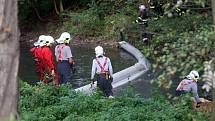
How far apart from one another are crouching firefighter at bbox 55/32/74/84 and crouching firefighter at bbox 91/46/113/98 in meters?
0.98

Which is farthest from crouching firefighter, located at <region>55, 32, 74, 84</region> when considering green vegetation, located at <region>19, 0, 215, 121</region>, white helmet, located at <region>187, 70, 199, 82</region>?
white helmet, located at <region>187, 70, 199, 82</region>

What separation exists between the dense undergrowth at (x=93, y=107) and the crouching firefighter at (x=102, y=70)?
0.74 metres

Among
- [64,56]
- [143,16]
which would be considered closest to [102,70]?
[64,56]

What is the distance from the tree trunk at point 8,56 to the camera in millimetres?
3619

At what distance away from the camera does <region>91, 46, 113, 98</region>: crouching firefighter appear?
36.9 feet

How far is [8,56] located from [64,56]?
28.1 feet

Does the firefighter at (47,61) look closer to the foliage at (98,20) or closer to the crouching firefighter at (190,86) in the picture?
the crouching firefighter at (190,86)

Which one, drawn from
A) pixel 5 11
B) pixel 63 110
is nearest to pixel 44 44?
pixel 63 110

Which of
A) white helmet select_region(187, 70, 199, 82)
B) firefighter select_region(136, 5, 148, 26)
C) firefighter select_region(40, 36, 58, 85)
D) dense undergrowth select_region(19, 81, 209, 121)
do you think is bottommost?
dense undergrowth select_region(19, 81, 209, 121)

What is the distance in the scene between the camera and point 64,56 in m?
12.2

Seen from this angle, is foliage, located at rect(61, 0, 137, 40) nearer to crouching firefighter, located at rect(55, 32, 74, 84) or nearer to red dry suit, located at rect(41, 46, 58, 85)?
crouching firefighter, located at rect(55, 32, 74, 84)

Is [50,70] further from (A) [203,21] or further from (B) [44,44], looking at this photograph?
(A) [203,21]

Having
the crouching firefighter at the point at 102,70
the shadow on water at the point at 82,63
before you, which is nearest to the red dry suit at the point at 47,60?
the crouching firefighter at the point at 102,70

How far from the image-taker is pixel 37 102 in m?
10.3
